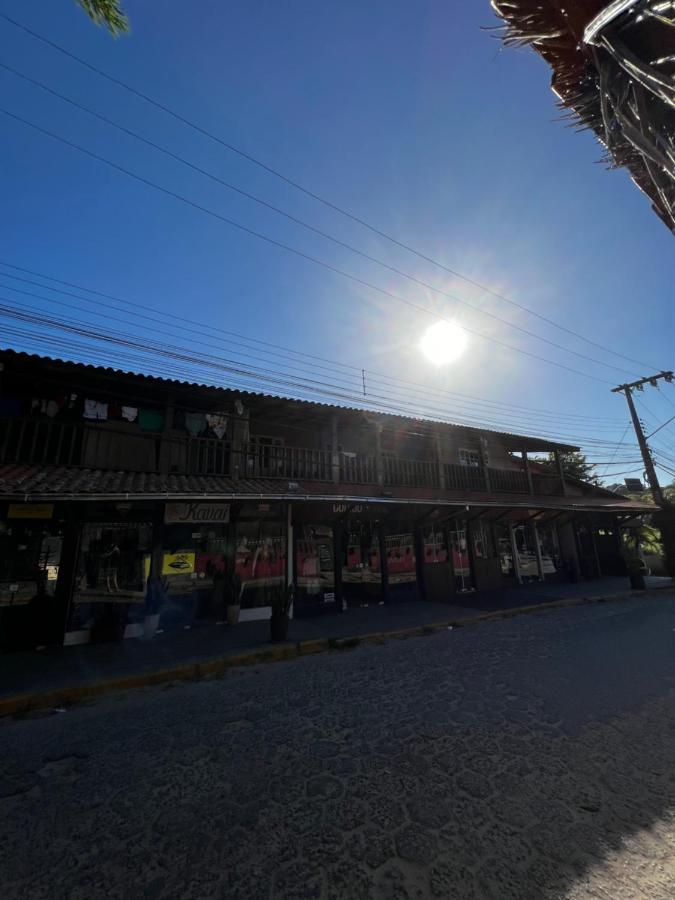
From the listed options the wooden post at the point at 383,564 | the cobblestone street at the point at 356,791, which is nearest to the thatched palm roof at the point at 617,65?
the cobblestone street at the point at 356,791

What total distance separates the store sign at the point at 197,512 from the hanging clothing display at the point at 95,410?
286 centimetres

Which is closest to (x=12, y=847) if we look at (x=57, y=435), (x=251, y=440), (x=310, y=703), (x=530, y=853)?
(x=310, y=703)

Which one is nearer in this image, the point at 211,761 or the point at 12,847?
the point at 12,847

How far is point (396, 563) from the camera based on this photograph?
42.8 ft

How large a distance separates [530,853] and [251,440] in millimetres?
11324

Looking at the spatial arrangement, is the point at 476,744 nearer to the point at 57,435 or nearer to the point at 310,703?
the point at 310,703

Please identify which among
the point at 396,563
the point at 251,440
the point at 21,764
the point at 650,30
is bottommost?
the point at 21,764

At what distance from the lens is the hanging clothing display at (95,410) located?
960 cm

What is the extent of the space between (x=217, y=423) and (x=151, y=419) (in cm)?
177

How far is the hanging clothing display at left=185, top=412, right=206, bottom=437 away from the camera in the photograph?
Result: 11.0 meters

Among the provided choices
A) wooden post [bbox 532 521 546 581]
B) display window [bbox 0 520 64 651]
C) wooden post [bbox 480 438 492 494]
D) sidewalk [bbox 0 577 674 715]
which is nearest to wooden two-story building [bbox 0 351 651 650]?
display window [bbox 0 520 64 651]

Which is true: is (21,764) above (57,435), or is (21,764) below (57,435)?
below

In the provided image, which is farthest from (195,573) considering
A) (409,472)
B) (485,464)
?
(485,464)

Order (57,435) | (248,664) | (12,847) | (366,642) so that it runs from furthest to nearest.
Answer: (57,435) → (366,642) → (248,664) → (12,847)
